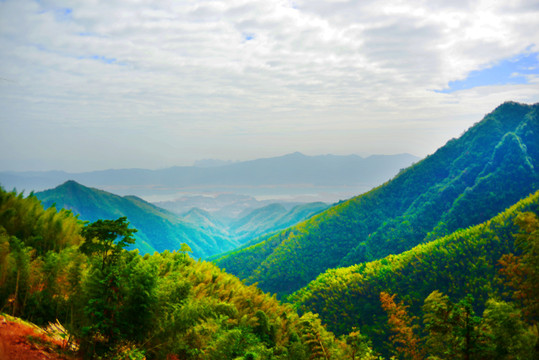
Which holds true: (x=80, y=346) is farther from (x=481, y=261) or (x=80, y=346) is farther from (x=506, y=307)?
(x=481, y=261)

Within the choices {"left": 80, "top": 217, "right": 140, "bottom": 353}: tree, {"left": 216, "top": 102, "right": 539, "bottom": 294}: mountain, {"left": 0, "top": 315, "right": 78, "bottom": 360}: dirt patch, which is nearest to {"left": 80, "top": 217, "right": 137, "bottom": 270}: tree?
{"left": 80, "top": 217, "right": 140, "bottom": 353}: tree

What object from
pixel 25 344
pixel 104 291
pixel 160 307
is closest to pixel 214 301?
pixel 160 307

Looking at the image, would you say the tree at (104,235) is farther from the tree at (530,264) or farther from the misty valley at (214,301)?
the tree at (530,264)

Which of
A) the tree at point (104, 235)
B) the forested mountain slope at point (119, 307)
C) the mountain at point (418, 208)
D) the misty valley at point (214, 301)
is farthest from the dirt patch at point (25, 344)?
the mountain at point (418, 208)

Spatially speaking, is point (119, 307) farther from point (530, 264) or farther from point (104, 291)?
point (530, 264)

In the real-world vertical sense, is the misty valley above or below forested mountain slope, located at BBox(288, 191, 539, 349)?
above

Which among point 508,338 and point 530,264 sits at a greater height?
point 530,264

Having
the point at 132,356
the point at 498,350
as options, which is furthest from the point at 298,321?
the point at 132,356

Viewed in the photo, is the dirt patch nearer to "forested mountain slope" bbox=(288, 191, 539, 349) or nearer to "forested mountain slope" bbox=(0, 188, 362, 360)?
"forested mountain slope" bbox=(0, 188, 362, 360)
